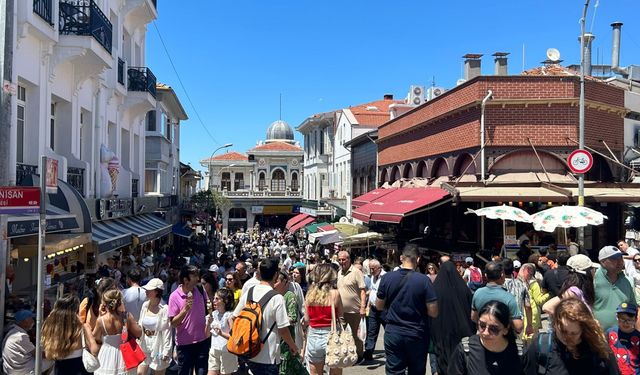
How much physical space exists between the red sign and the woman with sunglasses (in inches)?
194

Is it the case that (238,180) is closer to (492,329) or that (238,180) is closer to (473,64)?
(473,64)

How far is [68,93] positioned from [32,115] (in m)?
2.13

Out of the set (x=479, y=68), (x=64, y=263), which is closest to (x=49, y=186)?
(x=64, y=263)

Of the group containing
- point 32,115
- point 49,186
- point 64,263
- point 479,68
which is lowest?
point 64,263

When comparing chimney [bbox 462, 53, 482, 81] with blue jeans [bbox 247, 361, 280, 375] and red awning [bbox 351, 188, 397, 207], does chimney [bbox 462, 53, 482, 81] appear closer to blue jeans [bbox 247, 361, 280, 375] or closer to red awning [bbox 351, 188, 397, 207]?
red awning [bbox 351, 188, 397, 207]

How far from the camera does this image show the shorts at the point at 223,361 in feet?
21.9

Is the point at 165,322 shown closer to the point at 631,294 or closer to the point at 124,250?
the point at 631,294

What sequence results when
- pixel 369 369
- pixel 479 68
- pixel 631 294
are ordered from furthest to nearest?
1. pixel 479 68
2. pixel 369 369
3. pixel 631 294

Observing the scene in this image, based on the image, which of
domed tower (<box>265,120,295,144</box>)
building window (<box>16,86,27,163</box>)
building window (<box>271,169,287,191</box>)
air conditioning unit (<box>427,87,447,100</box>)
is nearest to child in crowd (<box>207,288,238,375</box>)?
building window (<box>16,86,27,163</box>)

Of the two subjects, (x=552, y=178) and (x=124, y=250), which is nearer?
(x=552, y=178)

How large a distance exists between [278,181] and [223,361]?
192 ft

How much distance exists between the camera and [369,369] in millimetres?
8508

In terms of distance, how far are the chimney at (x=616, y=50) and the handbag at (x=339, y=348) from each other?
29259 millimetres

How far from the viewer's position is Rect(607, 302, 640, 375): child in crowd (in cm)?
457
